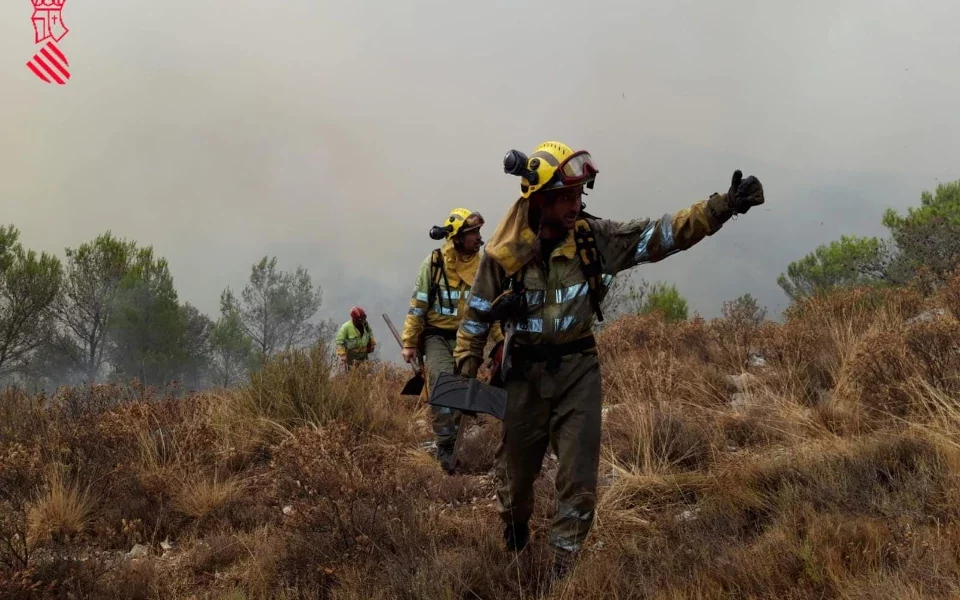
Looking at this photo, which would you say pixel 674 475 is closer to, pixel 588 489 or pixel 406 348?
pixel 588 489

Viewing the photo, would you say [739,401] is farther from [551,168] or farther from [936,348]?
[551,168]

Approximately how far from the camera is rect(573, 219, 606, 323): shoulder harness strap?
3111 mm

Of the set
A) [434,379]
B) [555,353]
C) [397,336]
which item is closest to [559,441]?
[555,353]

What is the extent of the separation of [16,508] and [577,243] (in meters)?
3.71

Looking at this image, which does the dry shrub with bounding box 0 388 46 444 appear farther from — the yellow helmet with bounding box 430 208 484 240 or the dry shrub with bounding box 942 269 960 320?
the dry shrub with bounding box 942 269 960 320

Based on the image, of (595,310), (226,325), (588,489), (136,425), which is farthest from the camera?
(226,325)

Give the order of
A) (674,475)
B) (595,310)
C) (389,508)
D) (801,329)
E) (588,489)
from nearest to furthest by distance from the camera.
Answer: (588,489) < (595,310) < (389,508) < (674,475) < (801,329)

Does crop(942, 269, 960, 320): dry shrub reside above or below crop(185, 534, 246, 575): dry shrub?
above

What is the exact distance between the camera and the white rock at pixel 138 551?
4107 millimetres

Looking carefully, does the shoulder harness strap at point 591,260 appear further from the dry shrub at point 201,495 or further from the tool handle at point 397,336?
the dry shrub at point 201,495

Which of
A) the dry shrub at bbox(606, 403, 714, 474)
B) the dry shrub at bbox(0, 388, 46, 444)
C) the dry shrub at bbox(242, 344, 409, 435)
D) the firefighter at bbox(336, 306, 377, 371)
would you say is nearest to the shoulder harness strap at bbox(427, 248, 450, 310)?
the dry shrub at bbox(242, 344, 409, 435)

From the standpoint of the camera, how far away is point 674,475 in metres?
4.29

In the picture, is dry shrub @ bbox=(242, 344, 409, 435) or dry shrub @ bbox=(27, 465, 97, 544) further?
dry shrub @ bbox=(242, 344, 409, 435)

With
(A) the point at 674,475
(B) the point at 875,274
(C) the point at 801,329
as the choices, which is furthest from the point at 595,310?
(B) the point at 875,274
